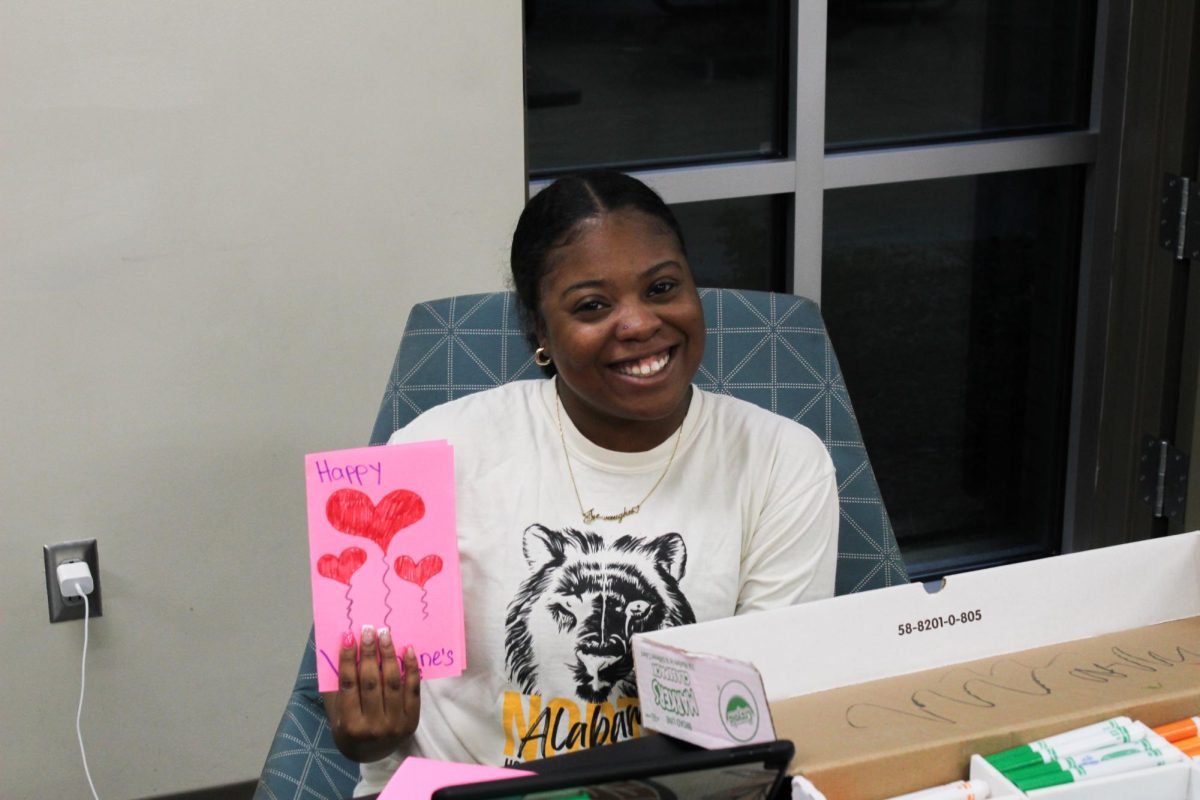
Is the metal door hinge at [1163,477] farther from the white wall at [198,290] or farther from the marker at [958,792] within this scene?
the marker at [958,792]

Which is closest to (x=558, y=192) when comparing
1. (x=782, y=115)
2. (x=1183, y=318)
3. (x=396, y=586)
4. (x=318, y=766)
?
(x=396, y=586)

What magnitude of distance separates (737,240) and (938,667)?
1530mm

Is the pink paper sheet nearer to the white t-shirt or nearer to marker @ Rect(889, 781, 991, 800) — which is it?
marker @ Rect(889, 781, 991, 800)

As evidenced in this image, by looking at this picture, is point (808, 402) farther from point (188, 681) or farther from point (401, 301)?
point (188, 681)

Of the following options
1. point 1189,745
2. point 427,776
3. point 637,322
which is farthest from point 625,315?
point 1189,745

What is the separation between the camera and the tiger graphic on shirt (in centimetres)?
141

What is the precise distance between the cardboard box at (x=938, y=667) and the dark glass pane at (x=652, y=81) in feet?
4.75

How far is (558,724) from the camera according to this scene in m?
1.41

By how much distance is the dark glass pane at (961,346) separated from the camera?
8.82 ft

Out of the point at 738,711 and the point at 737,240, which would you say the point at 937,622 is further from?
the point at 737,240

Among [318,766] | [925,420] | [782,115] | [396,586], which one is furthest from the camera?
[925,420]

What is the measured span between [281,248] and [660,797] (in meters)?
1.40

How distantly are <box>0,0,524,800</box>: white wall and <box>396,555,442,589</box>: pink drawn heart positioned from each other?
0.96 metres

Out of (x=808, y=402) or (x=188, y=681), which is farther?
(x=188, y=681)
